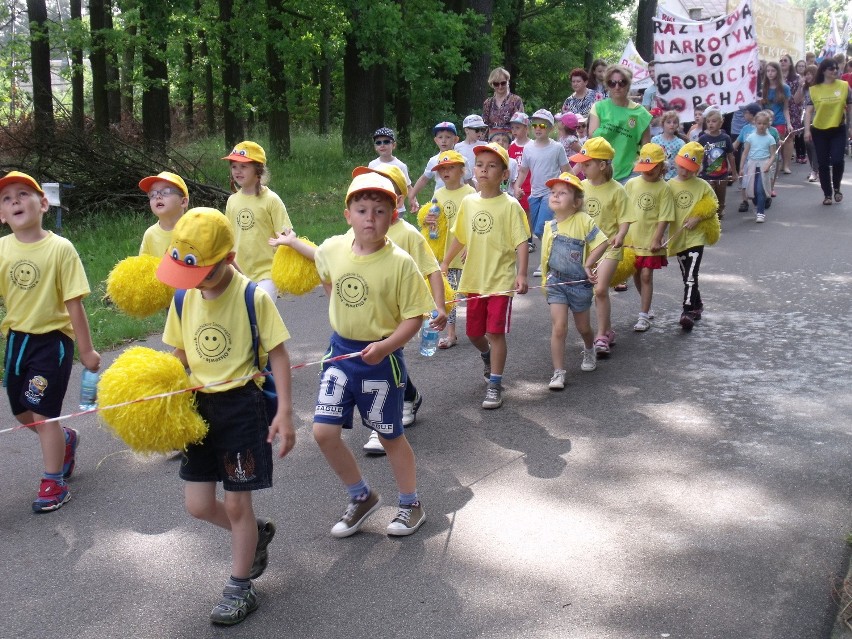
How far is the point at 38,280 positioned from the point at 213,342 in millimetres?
1691

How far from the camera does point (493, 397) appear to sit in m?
6.93

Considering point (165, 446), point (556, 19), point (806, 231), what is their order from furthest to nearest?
point (556, 19) → point (806, 231) → point (165, 446)

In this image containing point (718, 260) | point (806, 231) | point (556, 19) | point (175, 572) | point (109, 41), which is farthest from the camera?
point (556, 19)

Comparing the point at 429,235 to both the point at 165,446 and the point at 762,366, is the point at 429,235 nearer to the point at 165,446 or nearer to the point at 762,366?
the point at 762,366

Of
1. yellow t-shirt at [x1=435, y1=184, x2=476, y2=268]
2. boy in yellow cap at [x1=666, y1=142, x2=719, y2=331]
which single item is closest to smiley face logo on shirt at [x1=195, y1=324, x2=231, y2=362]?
yellow t-shirt at [x1=435, y1=184, x2=476, y2=268]

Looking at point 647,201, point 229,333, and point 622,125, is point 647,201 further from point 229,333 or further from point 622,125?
point 229,333

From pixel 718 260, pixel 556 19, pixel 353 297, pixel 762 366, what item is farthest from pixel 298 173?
pixel 556 19

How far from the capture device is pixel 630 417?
6.64 m

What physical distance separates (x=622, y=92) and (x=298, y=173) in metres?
10.6

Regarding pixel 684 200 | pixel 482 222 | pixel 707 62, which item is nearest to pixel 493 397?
pixel 482 222

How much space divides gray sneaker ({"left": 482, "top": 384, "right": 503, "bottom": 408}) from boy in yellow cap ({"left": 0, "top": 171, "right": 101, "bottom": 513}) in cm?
277

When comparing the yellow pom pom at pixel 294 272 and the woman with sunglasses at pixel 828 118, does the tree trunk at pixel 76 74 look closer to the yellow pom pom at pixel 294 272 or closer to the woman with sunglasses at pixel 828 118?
the yellow pom pom at pixel 294 272

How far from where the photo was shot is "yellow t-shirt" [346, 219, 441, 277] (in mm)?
5867

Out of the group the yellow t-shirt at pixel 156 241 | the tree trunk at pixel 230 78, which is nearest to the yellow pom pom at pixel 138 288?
the yellow t-shirt at pixel 156 241
